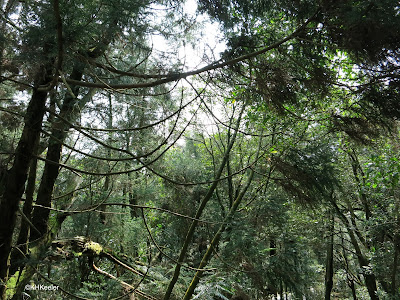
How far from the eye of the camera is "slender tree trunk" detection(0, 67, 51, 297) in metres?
2.33

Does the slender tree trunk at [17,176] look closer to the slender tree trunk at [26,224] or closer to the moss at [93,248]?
the slender tree trunk at [26,224]

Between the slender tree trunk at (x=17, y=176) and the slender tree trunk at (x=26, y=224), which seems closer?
the slender tree trunk at (x=17, y=176)

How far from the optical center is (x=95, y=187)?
18.3 feet

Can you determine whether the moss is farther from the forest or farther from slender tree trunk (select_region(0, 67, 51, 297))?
slender tree trunk (select_region(0, 67, 51, 297))

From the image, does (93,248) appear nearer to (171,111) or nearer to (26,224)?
(26,224)

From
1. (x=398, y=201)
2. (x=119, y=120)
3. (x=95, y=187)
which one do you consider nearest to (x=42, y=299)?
(x=95, y=187)

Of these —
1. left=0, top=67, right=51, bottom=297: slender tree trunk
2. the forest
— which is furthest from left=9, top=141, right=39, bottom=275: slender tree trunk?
left=0, top=67, right=51, bottom=297: slender tree trunk

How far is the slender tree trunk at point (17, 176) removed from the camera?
233 centimetres

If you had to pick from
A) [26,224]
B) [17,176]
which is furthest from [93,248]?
[17,176]

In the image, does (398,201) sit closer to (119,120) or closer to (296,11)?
(296,11)

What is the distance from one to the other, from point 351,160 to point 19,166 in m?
9.22

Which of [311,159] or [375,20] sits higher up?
[375,20]

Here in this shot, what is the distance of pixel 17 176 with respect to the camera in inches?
93.9

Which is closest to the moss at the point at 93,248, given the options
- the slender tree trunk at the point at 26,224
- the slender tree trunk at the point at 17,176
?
the slender tree trunk at the point at 26,224
